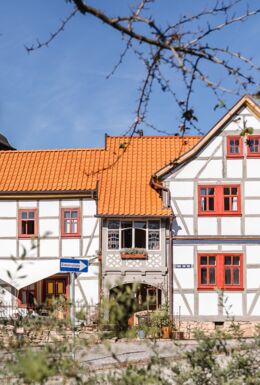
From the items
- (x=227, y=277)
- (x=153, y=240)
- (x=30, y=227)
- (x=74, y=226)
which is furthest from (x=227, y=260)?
(x=30, y=227)

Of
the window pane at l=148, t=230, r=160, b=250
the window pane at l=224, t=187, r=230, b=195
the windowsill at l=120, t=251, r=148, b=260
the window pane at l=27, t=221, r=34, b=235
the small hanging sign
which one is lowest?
the small hanging sign

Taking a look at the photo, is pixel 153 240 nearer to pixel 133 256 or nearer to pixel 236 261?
pixel 133 256

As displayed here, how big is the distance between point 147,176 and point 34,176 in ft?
15.5

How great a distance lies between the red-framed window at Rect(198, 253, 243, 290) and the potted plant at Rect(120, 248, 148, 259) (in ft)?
6.96

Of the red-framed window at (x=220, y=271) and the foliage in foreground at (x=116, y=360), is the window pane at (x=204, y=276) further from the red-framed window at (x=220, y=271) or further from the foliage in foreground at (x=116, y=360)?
the foliage in foreground at (x=116, y=360)

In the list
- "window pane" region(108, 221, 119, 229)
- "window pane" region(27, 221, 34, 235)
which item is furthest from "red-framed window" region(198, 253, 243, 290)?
"window pane" region(27, 221, 34, 235)

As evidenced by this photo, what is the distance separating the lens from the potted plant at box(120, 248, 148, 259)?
25812 mm

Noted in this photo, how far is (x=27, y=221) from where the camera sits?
27.5 meters

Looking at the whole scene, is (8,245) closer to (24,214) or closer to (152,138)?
(24,214)

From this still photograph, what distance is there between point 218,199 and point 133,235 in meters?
3.53

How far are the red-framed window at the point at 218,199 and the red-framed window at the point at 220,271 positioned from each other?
1.72m

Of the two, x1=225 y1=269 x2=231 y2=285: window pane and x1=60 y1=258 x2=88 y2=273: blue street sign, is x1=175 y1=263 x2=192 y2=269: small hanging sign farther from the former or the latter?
x1=60 y1=258 x2=88 y2=273: blue street sign

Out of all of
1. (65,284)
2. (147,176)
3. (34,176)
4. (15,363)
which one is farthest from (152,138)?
(15,363)

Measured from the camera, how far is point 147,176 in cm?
2827
